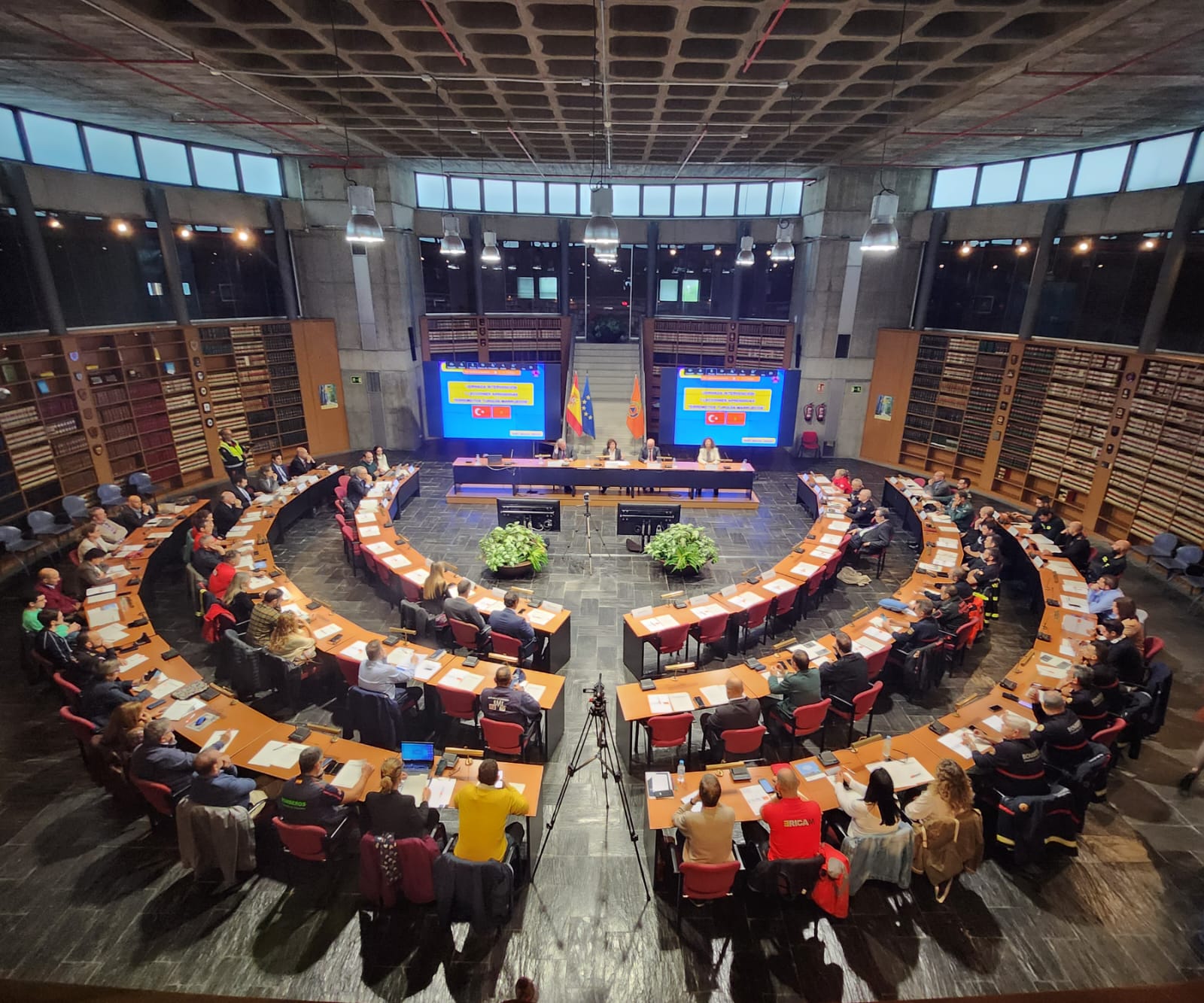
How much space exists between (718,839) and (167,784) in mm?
4143

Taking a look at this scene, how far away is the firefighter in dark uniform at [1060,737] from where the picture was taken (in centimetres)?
507

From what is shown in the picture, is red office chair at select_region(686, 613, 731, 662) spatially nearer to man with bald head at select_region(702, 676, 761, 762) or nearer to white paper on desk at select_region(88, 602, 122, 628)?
man with bald head at select_region(702, 676, 761, 762)

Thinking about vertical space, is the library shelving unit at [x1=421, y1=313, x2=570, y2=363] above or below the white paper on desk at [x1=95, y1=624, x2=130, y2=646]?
above

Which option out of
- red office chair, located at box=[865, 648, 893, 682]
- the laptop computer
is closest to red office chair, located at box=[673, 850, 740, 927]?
the laptop computer

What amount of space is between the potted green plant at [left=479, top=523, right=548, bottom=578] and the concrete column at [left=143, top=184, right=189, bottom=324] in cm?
836

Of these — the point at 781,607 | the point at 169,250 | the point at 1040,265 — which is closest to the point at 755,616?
the point at 781,607

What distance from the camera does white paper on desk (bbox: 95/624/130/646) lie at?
260 inches

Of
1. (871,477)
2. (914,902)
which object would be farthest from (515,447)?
(914,902)

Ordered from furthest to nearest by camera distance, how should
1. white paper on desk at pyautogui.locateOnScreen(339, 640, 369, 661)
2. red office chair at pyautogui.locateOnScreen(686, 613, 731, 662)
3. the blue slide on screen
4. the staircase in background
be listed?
the staircase in background, the blue slide on screen, red office chair at pyautogui.locateOnScreen(686, 613, 731, 662), white paper on desk at pyautogui.locateOnScreen(339, 640, 369, 661)

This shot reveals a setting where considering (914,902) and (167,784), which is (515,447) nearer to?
(167,784)

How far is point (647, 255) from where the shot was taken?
60.0 ft

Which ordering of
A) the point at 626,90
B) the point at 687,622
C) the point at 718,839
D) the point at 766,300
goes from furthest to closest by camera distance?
1. the point at 766,300
2. the point at 626,90
3. the point at 687,622
4. the point at 718,839

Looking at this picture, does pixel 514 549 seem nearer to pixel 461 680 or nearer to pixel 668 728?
pixel 461 680

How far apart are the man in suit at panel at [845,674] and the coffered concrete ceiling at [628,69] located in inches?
240
